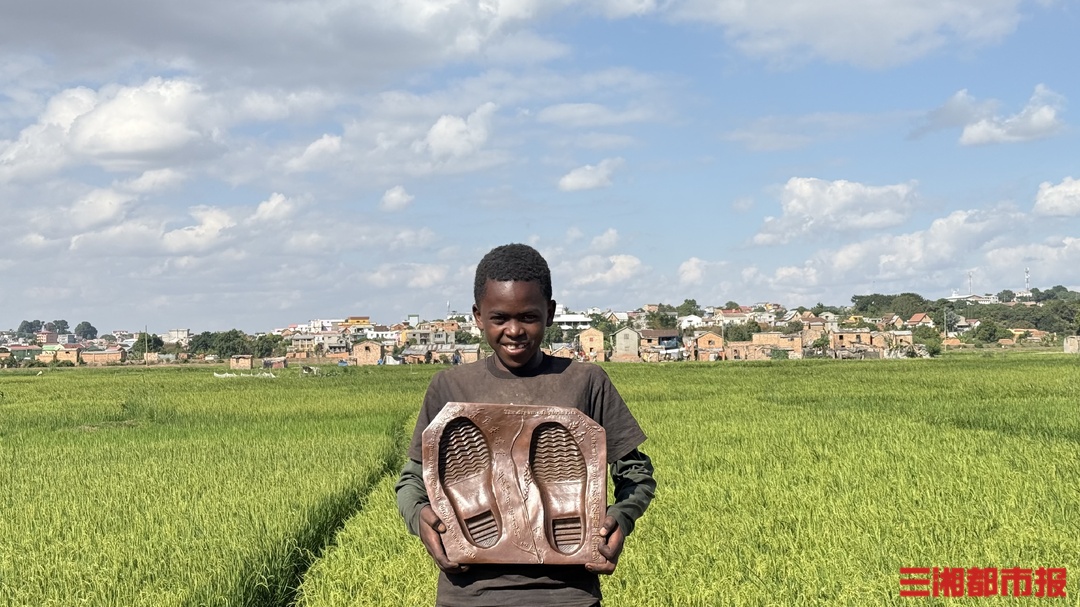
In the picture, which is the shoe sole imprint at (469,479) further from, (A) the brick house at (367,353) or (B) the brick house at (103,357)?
(B) the brick house at (103,357)

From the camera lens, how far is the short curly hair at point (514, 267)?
7.55ft

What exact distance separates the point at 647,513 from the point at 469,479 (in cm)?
453

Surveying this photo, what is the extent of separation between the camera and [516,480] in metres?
2.23

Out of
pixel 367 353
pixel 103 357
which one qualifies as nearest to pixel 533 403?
pixel 367 353

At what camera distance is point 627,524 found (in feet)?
7.31

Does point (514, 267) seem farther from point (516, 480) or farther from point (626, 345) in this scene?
point (626, 345)

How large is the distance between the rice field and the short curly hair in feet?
8.66

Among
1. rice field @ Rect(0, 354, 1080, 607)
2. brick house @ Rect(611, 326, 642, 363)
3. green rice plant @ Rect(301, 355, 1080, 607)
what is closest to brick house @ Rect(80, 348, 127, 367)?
brick house @ Rect(611, 326, 642, 363)

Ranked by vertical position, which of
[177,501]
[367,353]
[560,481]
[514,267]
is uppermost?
[514,267]

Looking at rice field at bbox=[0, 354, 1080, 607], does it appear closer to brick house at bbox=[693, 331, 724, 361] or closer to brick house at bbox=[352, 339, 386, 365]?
brick house at bbox=[693, 331, 724, 361]

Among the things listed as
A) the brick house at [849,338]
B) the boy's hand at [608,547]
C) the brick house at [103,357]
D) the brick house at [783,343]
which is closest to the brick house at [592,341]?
the brick house at [783,343]

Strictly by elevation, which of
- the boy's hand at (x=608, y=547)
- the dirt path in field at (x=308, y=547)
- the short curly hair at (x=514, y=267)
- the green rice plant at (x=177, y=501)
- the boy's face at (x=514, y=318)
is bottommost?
the dirt path in field at (x=308, y=547)

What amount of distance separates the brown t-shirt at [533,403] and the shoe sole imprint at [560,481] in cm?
7

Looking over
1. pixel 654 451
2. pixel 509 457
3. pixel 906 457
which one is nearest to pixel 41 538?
pixel 509 457
